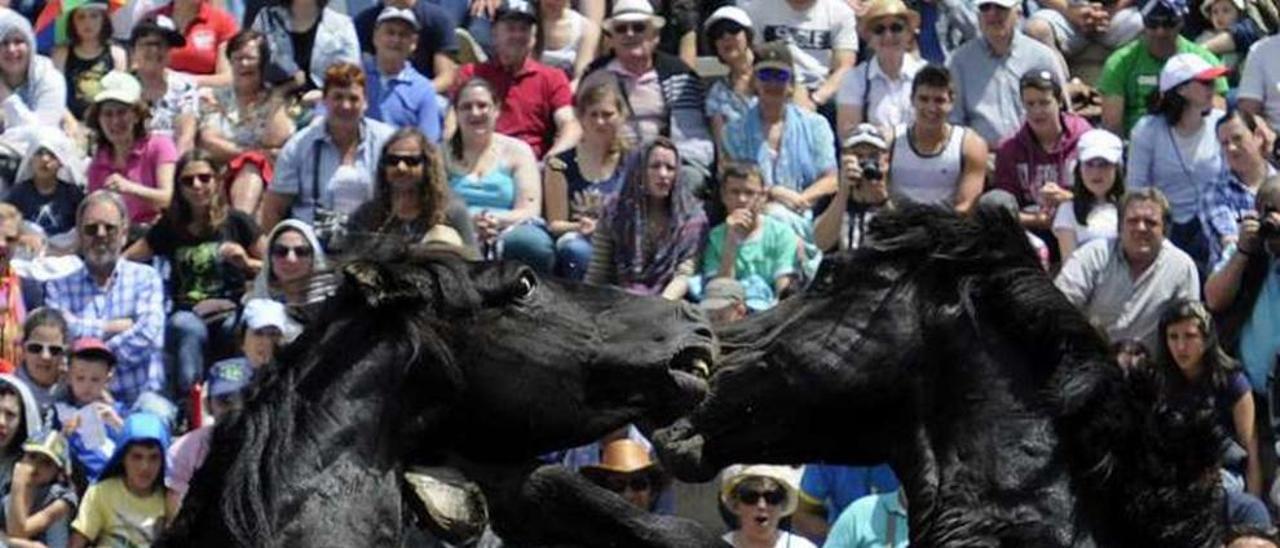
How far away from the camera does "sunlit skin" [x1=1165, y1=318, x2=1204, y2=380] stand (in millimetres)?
14562

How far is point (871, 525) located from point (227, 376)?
3.41m

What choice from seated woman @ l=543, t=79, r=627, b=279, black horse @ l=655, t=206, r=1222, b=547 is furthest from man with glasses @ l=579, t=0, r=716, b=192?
black horse @ l=655, t=206, r=1222, b=547

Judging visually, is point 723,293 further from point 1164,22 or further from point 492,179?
point 1164,22

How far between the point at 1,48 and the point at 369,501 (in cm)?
1135

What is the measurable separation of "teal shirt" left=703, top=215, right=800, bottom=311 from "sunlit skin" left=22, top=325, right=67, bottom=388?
2.69 metres

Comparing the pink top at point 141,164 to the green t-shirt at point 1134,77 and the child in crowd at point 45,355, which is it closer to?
the child in crowd at point 45,355

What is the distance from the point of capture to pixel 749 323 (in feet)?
28.1

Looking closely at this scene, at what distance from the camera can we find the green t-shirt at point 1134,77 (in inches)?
724

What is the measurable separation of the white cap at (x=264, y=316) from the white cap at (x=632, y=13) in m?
3.39

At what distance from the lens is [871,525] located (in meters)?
12.6

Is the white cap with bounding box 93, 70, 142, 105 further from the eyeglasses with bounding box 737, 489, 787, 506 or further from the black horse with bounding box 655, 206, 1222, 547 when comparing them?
the black horse with bounding box 655, 206, 1222, 547

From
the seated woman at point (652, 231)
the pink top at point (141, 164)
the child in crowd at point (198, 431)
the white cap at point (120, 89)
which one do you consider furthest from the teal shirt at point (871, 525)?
the white cap at point (120, 89)

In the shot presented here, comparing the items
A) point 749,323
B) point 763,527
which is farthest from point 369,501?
point 763,527

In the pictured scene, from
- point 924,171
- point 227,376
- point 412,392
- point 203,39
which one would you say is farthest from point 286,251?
point 412,392
